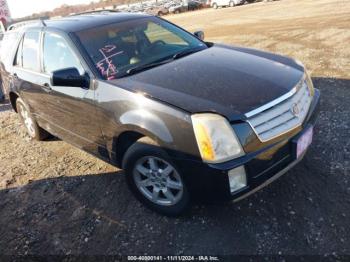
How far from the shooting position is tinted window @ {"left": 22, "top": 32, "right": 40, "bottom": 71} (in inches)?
176

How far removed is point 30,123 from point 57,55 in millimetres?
1898

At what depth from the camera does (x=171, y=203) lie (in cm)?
318

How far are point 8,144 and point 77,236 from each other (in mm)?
3111

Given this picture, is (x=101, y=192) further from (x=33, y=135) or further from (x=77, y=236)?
(x=33, y=135)

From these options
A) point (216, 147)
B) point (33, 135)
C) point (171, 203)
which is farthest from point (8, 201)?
point (216, 147)

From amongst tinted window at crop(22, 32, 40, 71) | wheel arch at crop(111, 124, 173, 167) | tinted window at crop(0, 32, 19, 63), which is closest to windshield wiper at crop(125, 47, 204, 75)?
wheel arch at crop(111, 124, 173, 167)

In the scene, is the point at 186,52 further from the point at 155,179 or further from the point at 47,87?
the point at 47,87

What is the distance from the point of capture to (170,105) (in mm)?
2836

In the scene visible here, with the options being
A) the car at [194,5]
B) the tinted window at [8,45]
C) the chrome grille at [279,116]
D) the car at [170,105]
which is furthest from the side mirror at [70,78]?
the car at [194,5]

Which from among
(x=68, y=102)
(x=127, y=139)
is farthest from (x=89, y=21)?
(x=127, y=139)

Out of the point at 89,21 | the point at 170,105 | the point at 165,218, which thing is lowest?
the point at 165,218

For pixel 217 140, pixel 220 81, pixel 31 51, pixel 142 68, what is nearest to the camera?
pixel 217 140

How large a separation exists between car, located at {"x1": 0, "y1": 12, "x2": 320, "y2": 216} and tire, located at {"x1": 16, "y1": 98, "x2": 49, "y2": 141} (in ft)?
2.29

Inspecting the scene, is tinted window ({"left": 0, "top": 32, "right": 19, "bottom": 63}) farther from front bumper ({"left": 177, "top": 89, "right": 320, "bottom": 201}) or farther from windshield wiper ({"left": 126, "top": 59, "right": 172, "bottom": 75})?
front bumper ({"left": 177, "top": 89, "right": 320, "bottom": 201})
